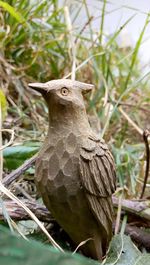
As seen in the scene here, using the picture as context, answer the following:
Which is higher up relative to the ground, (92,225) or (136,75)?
(136,75)

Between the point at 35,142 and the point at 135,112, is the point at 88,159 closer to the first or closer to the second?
the point at 35,142

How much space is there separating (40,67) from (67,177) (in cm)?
73

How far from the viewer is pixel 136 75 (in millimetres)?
1556

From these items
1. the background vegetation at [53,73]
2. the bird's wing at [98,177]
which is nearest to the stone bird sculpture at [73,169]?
the bird's wing at [98,177]

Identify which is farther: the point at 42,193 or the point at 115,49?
the point at 115,49

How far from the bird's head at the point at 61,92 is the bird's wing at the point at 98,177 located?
0.05m

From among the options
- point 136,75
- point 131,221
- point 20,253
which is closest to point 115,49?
point 136,75

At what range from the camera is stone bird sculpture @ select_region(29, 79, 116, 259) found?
0.52 meters

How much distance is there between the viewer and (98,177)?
0.54 metres

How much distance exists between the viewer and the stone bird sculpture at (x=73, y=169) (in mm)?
522

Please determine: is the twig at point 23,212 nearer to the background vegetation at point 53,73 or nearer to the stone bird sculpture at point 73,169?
the stone bird sculpture at point 73,169

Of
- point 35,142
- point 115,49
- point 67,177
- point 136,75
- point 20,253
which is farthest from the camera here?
point 136,75

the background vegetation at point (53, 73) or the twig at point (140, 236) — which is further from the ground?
the background vegetation at point (53, 73)

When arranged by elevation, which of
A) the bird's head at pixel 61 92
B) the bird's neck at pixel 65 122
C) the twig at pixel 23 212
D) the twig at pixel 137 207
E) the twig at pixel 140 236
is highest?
the bird's head at pixel 61 92
